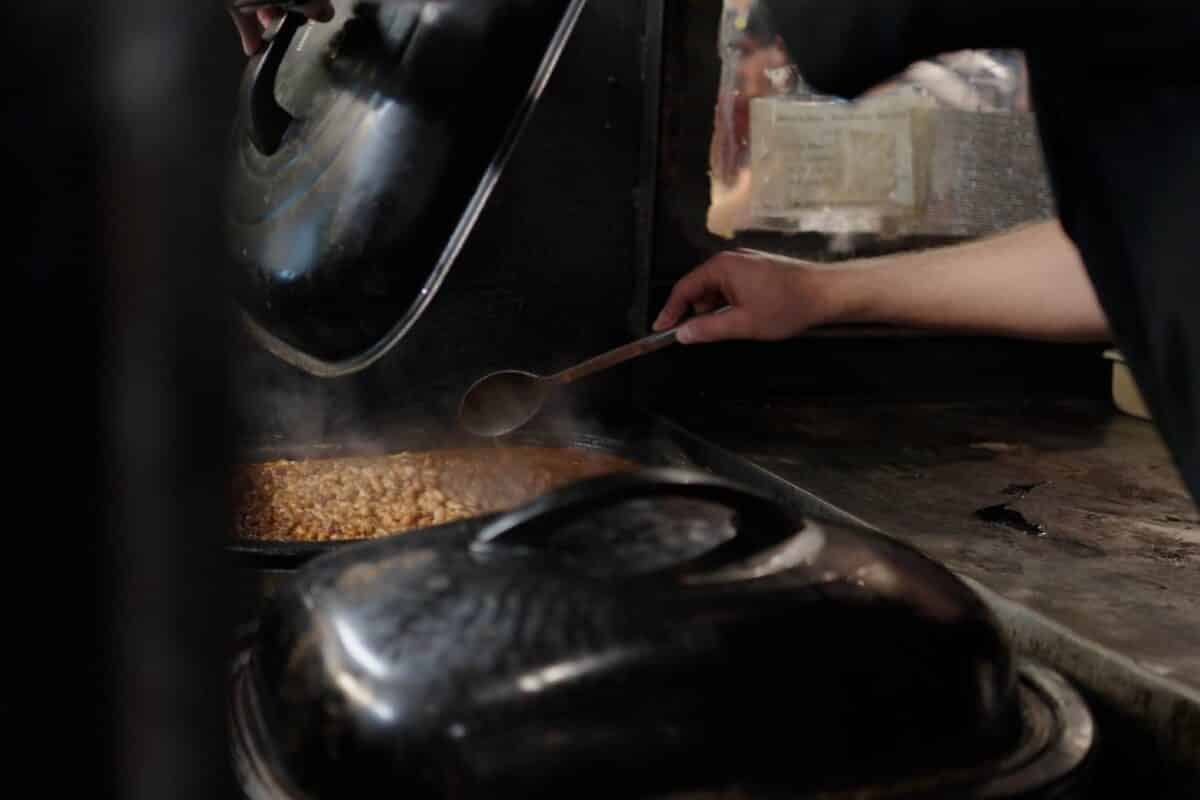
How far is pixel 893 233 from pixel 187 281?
232 centimetres

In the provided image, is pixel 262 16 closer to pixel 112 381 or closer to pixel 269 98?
pixel 269 98

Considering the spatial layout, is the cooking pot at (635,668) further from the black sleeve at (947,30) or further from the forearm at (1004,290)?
the forearm at (1004,290)

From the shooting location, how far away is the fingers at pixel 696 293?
77.1 inches

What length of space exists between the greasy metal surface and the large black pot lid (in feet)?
2.35

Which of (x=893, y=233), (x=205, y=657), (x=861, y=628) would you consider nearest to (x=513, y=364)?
(x=893, y=233)

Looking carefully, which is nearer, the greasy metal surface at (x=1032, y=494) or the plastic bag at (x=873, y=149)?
the greasy metal surface at (x=1032, y=494)

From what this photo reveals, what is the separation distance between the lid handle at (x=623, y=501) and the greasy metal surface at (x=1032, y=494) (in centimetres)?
45

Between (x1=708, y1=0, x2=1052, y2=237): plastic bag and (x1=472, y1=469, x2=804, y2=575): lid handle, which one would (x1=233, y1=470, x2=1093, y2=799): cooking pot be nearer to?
(x1=472, y1=469, x2=804, y2=575): lid handle

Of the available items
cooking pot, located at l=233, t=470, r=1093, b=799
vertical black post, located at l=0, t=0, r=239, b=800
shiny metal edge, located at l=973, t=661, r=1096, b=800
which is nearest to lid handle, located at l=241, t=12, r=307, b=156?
cooking pot, located at l=233, t=470, r=1093, b=799

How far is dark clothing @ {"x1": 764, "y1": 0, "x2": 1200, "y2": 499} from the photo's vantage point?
0.60 metres

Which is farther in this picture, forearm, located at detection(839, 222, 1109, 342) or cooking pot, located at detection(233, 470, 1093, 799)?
forearm, located at detection(839, 222, 1109, 342)

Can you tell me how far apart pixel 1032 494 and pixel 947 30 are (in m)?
1.16

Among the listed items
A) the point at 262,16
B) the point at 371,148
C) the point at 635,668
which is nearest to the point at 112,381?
the point at 635,668

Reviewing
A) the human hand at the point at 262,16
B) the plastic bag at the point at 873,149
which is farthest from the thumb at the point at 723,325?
the human hand at the point at 262,16
